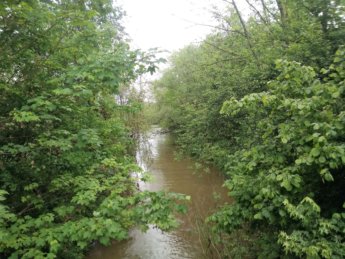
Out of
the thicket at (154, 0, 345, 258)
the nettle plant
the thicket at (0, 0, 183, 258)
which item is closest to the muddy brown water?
the thicket at (154, 0, 345, 258)

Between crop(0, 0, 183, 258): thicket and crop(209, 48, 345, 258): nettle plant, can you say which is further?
crop(0, 0, 183, 258): thicket

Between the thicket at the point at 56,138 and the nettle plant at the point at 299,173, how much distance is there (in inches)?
46.5

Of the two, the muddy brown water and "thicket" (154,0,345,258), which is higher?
"thicket" (154,0,345,258)

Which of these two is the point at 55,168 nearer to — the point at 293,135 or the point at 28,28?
the point at 28,28

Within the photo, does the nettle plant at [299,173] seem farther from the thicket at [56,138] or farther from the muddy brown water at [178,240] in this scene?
the muddy brown water at [178,240]

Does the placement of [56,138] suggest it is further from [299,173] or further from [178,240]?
[178,240]

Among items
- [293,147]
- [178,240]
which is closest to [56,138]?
[293,147]

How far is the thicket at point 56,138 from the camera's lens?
10.6 feet

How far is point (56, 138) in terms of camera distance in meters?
3.72

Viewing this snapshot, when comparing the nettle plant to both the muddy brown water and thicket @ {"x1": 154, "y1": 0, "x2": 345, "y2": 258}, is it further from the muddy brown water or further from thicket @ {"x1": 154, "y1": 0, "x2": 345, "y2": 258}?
the muddy brown water

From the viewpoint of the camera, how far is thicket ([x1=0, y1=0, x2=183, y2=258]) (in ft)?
10.6

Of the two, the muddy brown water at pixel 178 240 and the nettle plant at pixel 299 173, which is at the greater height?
the nettle plant at pixel 299 173

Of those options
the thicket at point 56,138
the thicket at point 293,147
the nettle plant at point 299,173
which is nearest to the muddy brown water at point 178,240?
the thicket at point 293,147

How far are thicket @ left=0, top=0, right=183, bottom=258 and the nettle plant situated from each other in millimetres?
1180
